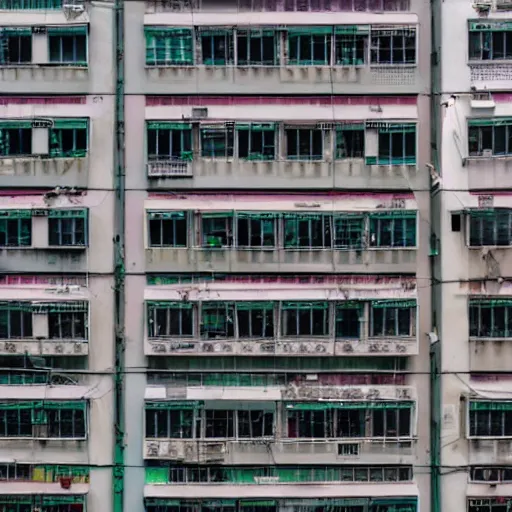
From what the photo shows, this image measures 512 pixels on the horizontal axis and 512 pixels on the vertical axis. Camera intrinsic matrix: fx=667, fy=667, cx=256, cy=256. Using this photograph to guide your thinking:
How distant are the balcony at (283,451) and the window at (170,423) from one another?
161 millimetres

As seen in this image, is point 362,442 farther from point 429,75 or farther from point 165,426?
point 429,75

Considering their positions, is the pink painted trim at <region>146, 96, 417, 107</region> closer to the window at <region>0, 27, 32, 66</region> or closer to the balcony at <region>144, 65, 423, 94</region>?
the balcony at <region>144, 65, 423, 94</region>

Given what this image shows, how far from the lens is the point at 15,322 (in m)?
15.4

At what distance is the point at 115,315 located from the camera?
15641mm

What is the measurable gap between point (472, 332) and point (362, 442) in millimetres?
3593

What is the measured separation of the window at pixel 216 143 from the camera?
15.5m

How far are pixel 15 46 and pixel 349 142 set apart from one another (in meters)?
8.10

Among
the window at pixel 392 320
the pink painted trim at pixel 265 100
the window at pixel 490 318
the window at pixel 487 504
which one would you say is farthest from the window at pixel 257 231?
the window at pixel 487 504

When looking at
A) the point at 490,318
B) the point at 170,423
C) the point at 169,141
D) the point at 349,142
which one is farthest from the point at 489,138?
the point at 170,423

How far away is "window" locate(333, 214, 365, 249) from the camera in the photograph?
15.5 m

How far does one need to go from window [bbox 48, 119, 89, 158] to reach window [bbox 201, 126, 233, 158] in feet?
8.99

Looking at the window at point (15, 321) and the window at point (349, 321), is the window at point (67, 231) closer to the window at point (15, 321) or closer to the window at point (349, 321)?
the window at point (15, 321)

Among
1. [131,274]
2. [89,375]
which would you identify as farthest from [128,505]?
[131,274]

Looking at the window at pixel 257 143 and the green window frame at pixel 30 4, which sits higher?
the green window frame at pixel 30 4
